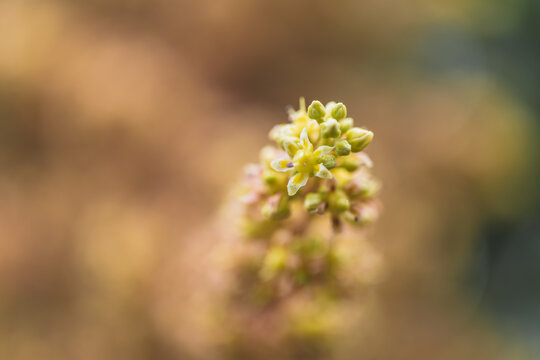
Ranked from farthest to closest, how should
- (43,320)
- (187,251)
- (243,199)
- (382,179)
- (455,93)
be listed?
(455,93) → (382,179) → (43,320) → (187,251) → (243,199)

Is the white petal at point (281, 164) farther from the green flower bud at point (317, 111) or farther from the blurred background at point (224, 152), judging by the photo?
the blurred background at point (224, 152)

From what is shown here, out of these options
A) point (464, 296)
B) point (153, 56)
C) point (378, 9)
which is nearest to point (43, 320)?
point (153, 56)

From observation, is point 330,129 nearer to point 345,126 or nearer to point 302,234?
point 345,126

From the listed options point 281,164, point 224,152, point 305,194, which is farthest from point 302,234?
point 224,152

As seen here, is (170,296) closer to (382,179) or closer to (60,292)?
(60,292)

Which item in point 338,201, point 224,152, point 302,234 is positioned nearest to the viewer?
point 338,201
